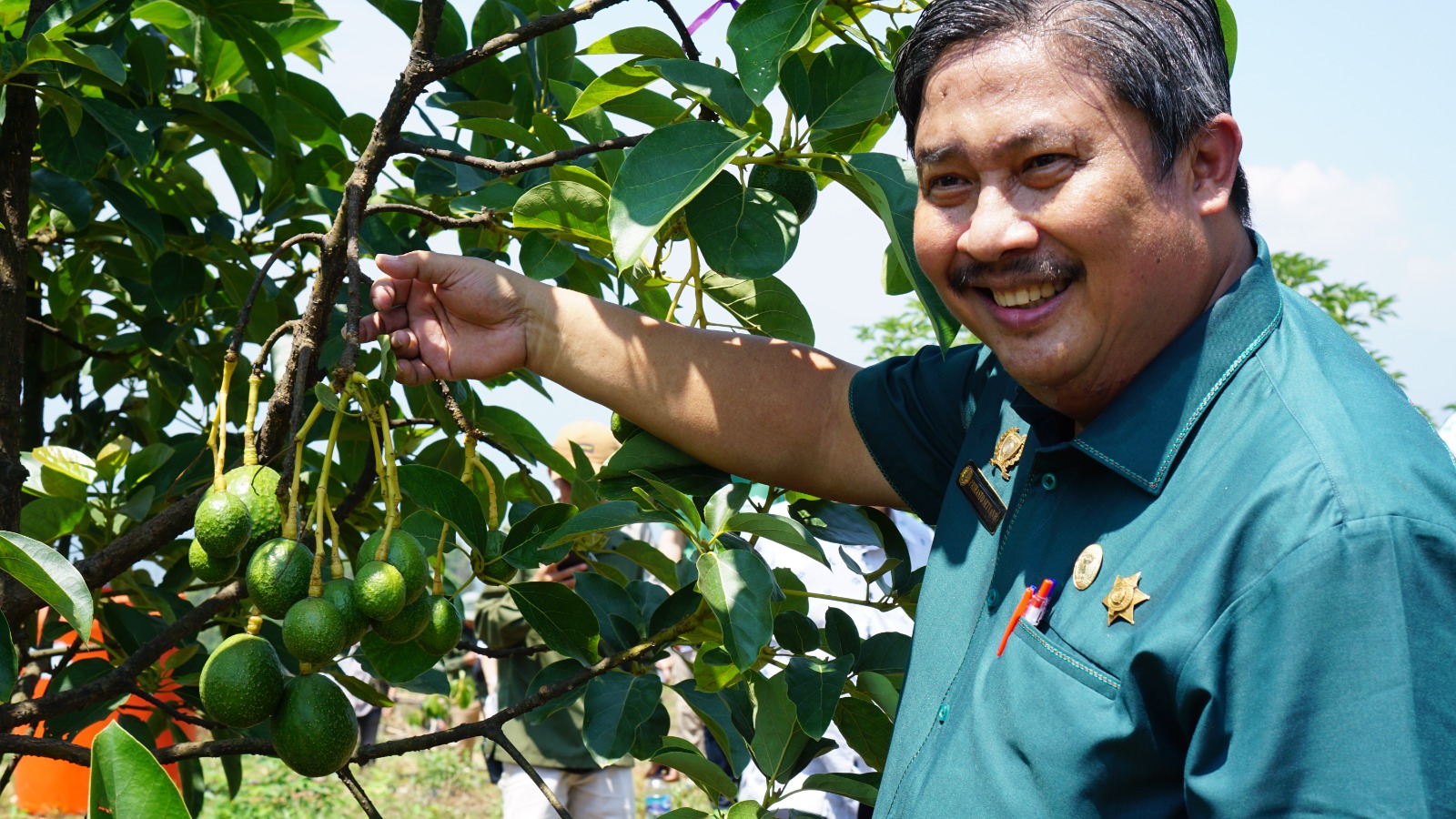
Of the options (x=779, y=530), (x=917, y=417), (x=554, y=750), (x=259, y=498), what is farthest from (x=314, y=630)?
(x=554, y=750)

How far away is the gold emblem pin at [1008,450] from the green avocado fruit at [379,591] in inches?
26.4

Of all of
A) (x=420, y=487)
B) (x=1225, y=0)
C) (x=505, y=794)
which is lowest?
(x=505, y=794)

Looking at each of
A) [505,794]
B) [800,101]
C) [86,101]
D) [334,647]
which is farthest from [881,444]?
[505,794]

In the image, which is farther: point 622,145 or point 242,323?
point 622,145

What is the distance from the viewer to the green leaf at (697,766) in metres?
1.54

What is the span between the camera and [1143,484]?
1.10 meters

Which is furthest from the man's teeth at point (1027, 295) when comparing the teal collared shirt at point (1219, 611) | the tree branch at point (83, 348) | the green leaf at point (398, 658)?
the tree branch at point (83, 348)

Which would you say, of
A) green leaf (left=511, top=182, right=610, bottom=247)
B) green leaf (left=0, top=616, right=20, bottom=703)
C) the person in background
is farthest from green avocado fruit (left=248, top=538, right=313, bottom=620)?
the person in background

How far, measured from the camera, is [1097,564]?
3.60ft

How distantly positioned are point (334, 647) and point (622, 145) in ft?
2.12

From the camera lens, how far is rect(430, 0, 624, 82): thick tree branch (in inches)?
52.6

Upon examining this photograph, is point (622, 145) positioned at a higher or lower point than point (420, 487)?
higher

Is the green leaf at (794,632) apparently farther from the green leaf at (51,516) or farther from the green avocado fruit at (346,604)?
the green leaf at (51,516)

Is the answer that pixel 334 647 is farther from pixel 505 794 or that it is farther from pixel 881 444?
pixel 505 794
